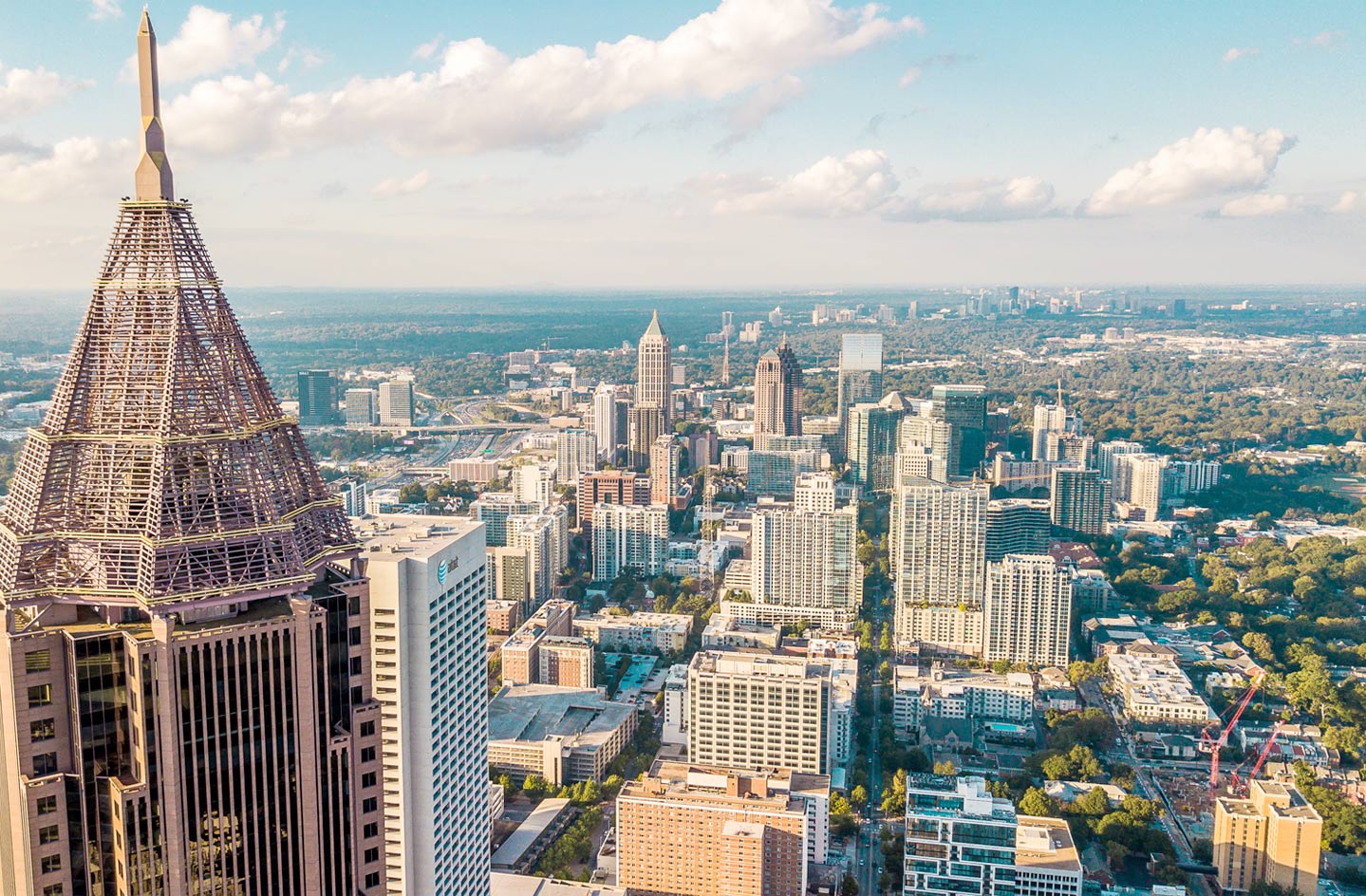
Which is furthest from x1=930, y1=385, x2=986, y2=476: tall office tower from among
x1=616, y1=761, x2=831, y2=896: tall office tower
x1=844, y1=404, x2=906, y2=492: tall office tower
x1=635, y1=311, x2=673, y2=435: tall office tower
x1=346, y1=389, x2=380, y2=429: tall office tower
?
x1=616, y1=761, x2=831, y2=896: tall office tower

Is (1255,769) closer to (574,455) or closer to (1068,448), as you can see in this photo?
(1068,448)

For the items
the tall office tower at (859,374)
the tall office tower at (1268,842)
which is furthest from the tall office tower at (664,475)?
the tall office tower at (1268,842)

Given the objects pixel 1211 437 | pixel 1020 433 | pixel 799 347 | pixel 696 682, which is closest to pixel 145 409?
pixel 696 682

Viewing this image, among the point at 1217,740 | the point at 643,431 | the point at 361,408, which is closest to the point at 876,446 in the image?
the point at 643,431

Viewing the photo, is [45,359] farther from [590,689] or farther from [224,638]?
[224,638]

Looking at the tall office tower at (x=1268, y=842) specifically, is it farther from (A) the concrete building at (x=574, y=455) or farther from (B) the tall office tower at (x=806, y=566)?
(A) the concrete building at (x=574, y=455)

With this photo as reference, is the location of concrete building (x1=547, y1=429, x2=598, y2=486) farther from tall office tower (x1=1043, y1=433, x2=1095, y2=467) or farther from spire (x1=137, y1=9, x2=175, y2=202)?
spire (x1=137, y1=9, x2=175, y2=202)
